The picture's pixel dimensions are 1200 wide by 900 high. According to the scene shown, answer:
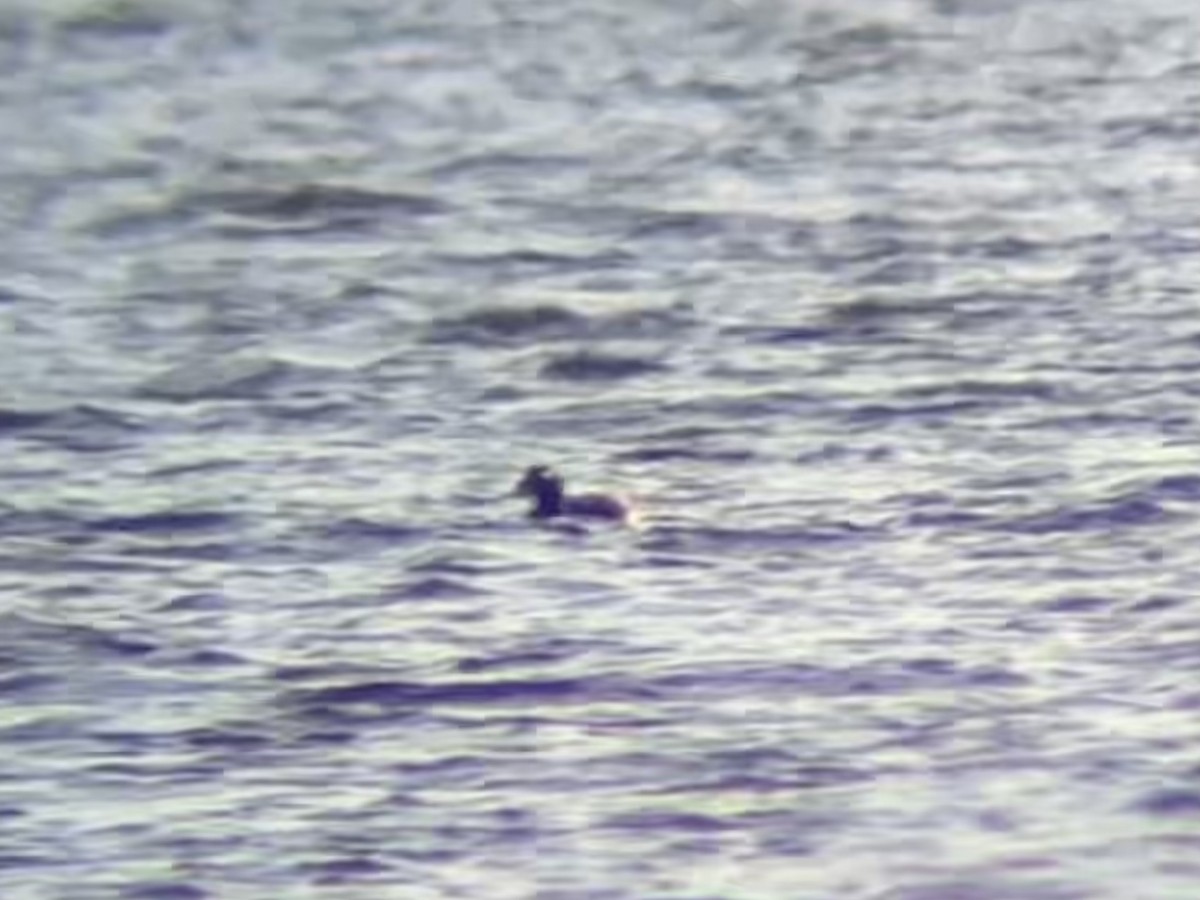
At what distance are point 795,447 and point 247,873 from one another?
2070 mm

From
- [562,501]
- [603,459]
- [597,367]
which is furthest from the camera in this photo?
[597,367]

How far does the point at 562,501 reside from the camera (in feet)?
23.4

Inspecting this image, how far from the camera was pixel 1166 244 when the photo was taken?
9.09m

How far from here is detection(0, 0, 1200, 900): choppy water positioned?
579 centimetres

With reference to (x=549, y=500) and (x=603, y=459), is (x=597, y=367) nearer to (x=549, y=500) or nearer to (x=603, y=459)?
(x=603, y=459)

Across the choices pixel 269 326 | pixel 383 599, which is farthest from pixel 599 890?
pixel 269 326

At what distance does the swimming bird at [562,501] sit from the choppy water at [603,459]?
64 mm

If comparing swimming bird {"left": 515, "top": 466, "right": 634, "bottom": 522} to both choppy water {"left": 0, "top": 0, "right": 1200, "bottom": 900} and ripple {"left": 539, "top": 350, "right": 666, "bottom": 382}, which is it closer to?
choppy water {"left": 0, "top": 0, "right": 1200, "bottom": 900}

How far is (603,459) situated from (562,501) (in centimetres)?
37

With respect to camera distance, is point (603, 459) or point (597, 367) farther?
point (597, 367)

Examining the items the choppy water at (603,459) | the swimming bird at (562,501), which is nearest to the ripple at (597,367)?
the choppy water at (603,459)

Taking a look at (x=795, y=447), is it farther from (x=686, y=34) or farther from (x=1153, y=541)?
(x=686, y=34)

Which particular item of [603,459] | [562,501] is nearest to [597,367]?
[603,459]

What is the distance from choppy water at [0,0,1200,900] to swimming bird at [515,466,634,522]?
64 mm
